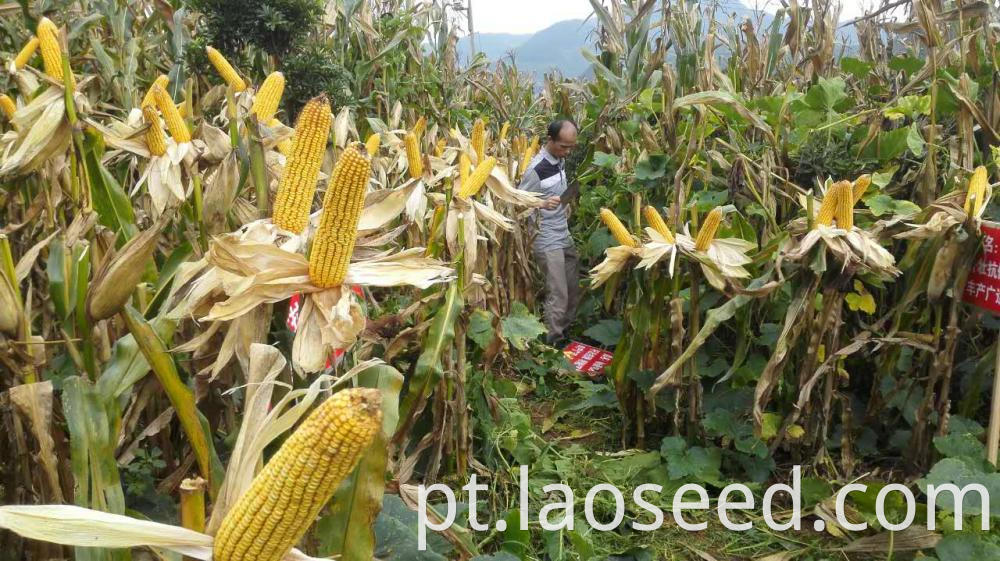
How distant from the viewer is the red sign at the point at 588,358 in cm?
446

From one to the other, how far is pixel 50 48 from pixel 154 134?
352mm

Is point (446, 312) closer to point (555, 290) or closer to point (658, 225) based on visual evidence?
point (658, 225)

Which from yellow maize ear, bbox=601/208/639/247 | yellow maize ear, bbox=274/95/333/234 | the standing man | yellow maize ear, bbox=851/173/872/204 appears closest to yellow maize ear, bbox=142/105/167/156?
yellow maize ear, bbox=274/95/333/234

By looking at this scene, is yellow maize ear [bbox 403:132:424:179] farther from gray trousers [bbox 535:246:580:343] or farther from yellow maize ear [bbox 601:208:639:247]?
gray trousers [bbox 535:246:580:343]

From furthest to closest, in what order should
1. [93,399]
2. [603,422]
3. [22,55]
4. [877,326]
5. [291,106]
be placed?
1. [291,106]
2. [603,422]
3. [877,326]
4. [22,55]
5. [93,399]

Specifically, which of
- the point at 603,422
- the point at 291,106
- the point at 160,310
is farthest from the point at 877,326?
the point at 291,106

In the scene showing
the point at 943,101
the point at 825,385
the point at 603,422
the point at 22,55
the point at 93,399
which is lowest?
the point at 603,422

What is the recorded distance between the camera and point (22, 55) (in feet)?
8.26

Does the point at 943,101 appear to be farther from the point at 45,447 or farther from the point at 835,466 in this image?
the point at 45,447

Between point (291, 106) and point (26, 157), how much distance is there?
129 inches

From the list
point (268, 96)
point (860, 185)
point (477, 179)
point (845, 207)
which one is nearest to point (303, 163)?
point (268, 96)

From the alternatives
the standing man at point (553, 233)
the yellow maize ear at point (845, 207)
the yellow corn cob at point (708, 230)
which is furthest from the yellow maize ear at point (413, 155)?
the standing man at point (553, 233)

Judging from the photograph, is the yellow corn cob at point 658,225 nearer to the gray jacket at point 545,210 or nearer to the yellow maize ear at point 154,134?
the yellow maize ear at point 154,134

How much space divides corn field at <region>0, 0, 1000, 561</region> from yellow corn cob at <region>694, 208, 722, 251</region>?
0.06 ft
